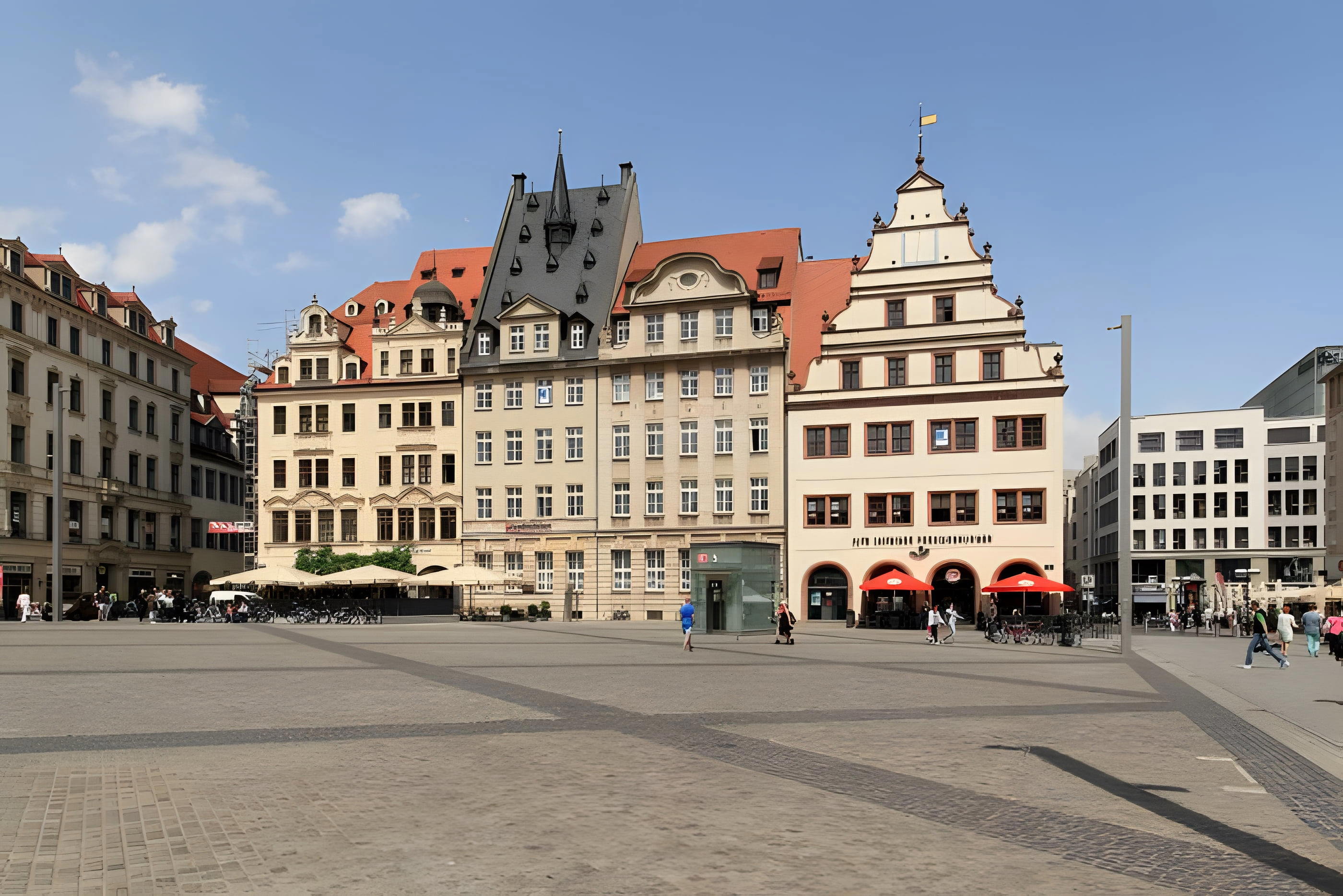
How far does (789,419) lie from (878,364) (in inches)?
194

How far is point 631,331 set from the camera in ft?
205

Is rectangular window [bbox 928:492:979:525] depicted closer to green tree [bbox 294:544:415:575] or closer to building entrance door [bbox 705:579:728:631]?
building entrance door [bbox 705:579:728:631]

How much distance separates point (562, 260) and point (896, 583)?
2858cm

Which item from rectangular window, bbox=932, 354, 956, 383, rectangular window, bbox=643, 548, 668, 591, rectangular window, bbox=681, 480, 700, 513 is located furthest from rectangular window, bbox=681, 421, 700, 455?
rectangular window, bbox=932, 354, 956, 383

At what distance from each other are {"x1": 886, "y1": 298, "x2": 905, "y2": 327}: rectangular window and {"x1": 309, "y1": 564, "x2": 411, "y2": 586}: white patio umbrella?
82.7ft

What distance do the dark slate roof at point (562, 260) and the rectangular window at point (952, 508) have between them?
19.4m

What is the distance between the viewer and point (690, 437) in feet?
201

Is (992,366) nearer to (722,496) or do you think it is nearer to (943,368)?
(943,368)

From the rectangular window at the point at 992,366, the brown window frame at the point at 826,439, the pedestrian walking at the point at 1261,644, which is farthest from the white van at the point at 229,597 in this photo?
the pedestrian walking at the point at 1261,644

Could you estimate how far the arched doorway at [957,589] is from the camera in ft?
181

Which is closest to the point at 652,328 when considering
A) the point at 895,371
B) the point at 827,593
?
the point at 895,371

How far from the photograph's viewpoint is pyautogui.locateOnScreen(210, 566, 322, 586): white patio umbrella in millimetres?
55375

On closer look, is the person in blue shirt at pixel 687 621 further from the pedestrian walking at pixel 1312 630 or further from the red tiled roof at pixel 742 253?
the red tiled roof at pixel 742 253

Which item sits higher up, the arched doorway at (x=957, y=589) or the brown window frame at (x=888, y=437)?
the brown window frame at (x=888, y=437)
